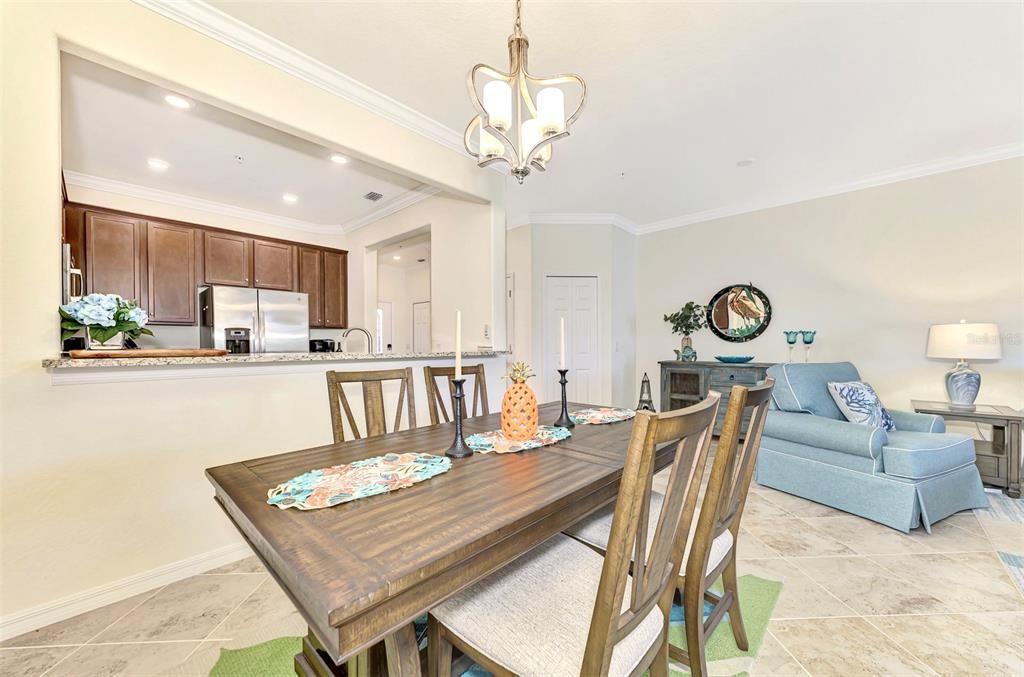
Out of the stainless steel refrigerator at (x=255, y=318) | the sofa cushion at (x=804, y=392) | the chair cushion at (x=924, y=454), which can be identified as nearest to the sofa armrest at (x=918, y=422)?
the chair cushion at (x=924, y=454)

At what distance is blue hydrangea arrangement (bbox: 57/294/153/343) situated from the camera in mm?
1568

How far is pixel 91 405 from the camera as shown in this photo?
1668 millimetres

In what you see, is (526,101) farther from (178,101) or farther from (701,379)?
(701,379)

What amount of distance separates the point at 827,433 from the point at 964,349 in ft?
4.67

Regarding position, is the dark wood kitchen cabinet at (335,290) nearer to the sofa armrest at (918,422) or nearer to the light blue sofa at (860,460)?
the light blue sofa at (860,460)

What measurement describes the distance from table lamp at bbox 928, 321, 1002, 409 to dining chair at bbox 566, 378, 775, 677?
2976mm

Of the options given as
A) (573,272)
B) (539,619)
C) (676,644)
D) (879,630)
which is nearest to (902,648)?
(879,630)

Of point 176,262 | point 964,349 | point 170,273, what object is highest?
point 176,262

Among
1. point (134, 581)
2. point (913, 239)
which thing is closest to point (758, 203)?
point (913, 239)

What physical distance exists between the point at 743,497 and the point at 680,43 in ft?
7.06

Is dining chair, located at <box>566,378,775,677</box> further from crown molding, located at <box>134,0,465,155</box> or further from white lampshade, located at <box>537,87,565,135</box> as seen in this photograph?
crown molding, located at <box>134,0,465,155</box>

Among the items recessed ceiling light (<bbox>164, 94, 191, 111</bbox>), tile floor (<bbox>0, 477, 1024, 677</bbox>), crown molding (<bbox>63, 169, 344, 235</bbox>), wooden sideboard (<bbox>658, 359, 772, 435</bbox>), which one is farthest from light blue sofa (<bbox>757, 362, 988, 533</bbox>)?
crown molding (<bbox>63, 169, 344, 235</bbox>)

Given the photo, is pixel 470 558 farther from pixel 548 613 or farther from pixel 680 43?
pixel 680 43

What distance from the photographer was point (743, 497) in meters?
1.39
